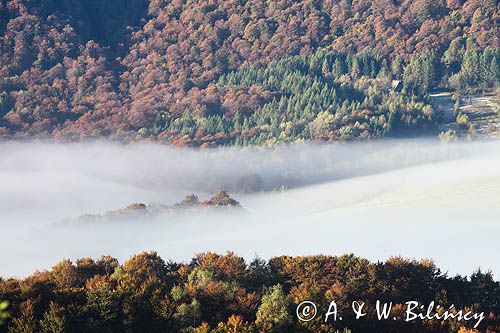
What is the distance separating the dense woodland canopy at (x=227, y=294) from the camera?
66.4m

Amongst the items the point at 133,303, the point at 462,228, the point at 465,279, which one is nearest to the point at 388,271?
the point at 465,279

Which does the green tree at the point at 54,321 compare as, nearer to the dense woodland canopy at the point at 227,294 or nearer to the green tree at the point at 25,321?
the dense woodland canopy at the point at 227,294

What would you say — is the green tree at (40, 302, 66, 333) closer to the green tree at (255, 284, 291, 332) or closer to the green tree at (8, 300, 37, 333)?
the green tree at (8, 300, 37, 333)

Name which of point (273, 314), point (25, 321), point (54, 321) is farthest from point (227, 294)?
point (25, 321)

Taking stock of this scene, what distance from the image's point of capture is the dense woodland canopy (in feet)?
218

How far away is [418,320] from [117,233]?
73.4m

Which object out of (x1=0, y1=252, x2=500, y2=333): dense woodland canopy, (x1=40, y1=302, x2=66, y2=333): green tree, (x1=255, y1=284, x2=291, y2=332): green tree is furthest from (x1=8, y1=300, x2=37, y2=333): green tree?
(x1=255, y1=284, x2=291, y2=332): green tree

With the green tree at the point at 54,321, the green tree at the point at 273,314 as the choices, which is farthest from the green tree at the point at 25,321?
the green tree at the point at 273,314

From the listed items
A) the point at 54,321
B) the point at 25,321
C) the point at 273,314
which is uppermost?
the point at 25,321

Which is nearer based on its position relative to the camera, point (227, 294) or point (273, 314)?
point (273, 314)

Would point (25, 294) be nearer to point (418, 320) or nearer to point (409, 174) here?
point (418, 320)

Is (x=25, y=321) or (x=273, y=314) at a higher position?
(x=25, y=321)

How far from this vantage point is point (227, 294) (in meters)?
71.6

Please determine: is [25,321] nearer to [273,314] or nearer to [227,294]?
[227,294]
